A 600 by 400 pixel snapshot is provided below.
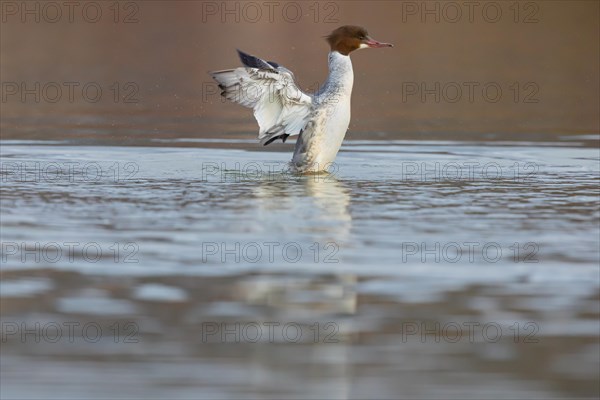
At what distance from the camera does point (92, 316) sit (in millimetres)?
5676

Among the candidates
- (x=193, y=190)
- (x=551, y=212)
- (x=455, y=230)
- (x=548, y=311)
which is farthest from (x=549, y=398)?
(x=193, y=190)

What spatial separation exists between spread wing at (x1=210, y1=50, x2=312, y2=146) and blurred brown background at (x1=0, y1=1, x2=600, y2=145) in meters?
2.45

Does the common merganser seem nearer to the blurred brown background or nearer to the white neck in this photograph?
the white neck

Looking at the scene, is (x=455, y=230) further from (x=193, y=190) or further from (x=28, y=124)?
(x=28, y=124)

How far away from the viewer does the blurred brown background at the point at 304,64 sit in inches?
611

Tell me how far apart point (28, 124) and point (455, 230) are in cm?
836

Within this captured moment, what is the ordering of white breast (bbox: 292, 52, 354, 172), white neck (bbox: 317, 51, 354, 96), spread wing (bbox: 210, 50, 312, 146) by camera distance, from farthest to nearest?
white neck (bbox: 317, 51, 354, 96) < white breast (bbox: 292, 52, 354, 172) < spread wing (bbox: 210, 50, 312, 146)

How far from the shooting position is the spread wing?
1068cm

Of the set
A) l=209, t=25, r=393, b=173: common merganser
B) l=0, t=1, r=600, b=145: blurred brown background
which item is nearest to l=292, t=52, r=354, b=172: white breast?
l=209, t=25, r=393, b=173: common merganser

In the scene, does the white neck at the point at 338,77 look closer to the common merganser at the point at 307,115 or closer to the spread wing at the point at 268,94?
the common merganser at the point at 307,115

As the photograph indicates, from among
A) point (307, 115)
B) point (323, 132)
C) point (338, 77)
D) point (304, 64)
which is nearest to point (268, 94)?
point (307, 115)

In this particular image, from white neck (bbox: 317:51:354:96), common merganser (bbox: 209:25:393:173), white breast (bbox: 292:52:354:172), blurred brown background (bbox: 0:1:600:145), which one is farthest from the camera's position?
blurred brown background (bbox: 0:1:600:145)

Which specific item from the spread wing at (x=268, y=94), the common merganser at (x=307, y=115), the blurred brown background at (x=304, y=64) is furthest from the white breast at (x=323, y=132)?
the blurred brown background at (x=304, y=64)

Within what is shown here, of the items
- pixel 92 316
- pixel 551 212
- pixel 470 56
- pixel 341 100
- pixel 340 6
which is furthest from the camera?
pixel 340 6
